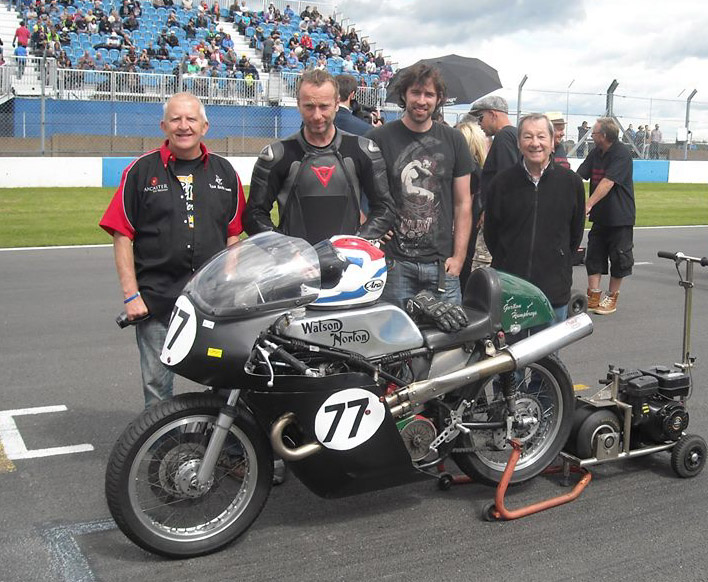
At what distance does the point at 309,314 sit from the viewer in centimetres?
353

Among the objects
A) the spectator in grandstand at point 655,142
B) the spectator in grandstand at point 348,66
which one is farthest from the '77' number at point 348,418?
the spectator in grandstand at point 348,66

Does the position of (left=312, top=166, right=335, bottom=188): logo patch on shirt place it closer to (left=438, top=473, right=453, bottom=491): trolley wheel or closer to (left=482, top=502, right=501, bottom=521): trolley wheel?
(left=438, top=473, right=453, bottom=491): trolley wheel

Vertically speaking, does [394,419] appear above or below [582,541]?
above

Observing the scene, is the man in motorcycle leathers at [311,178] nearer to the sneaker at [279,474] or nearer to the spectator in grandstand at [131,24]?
the sneaker at [279,474]

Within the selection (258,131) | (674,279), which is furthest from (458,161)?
(258,131)

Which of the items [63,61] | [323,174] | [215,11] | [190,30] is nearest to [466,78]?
[323,174]

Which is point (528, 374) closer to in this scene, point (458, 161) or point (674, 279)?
point (458, 161)

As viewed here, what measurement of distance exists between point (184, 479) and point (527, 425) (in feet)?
5.51

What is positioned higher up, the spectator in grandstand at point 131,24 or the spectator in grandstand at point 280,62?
the spectator in grandstand at point 131,24

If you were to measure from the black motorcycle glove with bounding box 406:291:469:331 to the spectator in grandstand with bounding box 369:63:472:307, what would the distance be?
103cm

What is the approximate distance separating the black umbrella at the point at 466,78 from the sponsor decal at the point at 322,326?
9245 millimetres

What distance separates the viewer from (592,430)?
4.27 m

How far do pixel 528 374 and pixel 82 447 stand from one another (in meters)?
2.46

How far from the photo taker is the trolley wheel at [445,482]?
13.7 feet
